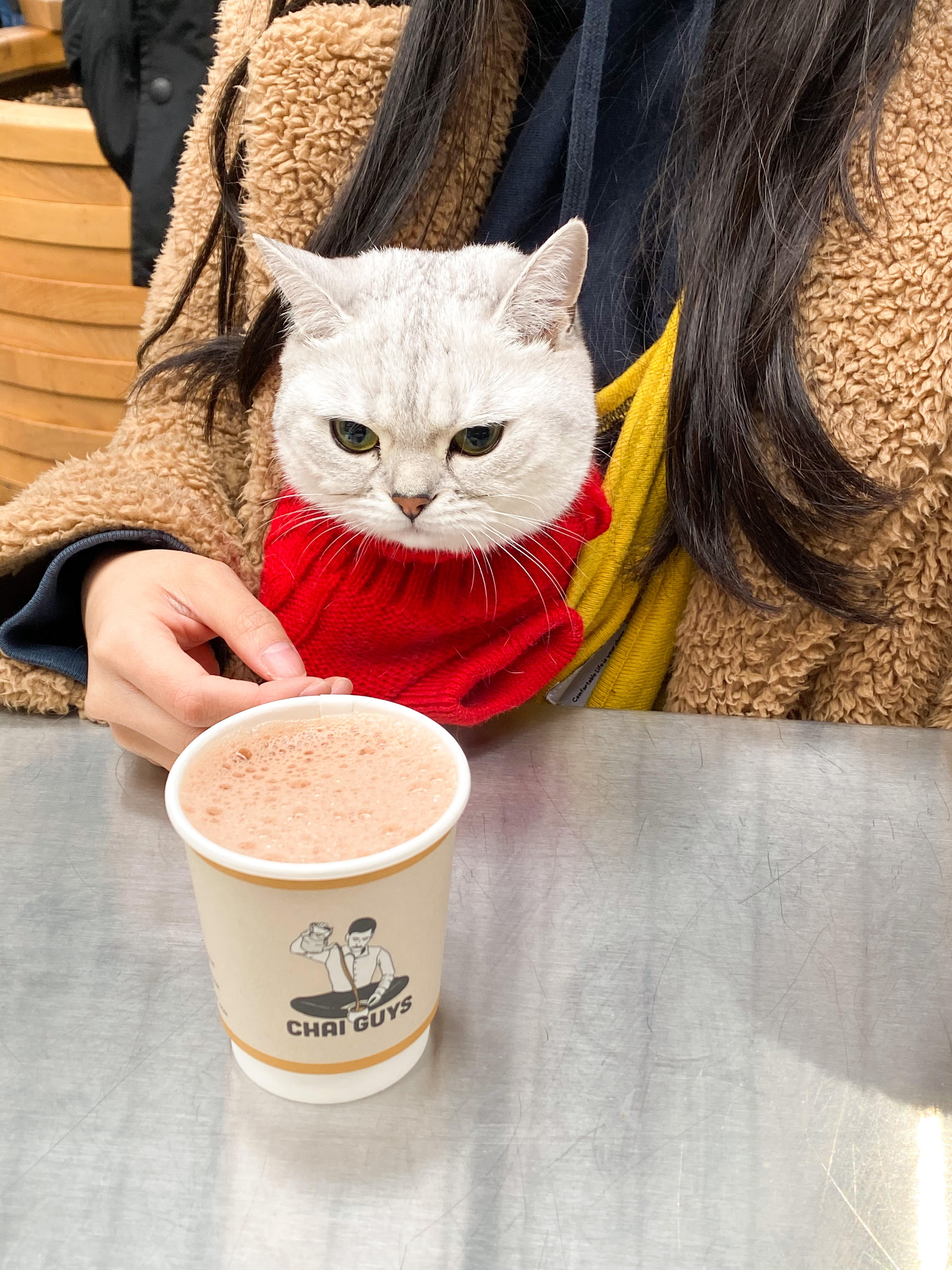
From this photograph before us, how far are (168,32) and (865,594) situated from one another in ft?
3.74

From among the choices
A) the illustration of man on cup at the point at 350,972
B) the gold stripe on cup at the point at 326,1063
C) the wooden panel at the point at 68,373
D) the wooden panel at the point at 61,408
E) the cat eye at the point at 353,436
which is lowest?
the wooden panel at the point at 61,408

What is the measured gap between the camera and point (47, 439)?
2.16 metres

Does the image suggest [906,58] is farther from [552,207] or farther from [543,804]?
[543,804]

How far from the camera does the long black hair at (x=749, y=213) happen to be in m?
0.80

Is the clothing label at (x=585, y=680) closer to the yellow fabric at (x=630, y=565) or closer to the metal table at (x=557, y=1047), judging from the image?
the yellow fabric at (x=630, y=565)

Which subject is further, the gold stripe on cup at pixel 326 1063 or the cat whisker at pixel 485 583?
the cat whisker at pixel 485 583

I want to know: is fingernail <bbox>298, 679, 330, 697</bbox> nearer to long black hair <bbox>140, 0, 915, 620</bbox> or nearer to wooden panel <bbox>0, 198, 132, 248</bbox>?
long black hair <bbox>140, 0, 915, 620</bbox>

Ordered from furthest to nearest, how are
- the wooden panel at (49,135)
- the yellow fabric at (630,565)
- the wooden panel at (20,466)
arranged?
1. the wooden panel at (20,466)
2. the wooden panel at (49,135)
3. the yellow fabric at (630,565)

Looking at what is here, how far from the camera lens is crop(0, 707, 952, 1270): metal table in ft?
1.57

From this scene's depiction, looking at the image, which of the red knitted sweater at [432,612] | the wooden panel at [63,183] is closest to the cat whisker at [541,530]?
the red knitted sweater at [432,612]

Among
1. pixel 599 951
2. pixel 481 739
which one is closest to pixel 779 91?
pixel 481 739

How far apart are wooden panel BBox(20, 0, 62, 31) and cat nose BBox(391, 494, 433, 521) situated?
178cm

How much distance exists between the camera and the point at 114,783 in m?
0.77

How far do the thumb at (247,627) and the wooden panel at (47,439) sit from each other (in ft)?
4.76
